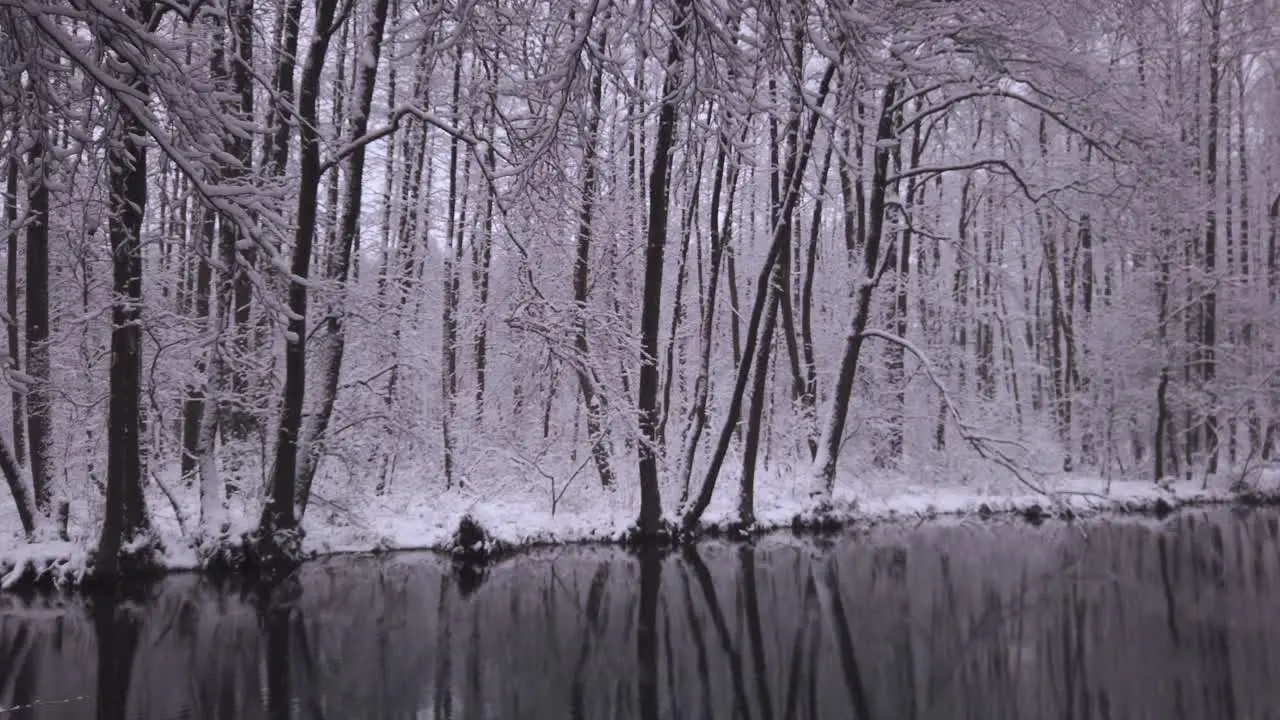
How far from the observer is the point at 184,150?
3893 mm

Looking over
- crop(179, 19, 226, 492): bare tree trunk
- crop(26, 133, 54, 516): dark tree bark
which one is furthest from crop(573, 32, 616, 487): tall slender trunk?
crop(26, 133, 54, 516): dark tree bark

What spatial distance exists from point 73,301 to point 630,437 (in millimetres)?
11366

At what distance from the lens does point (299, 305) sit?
10953mm

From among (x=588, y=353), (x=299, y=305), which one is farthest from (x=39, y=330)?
(x=588, y=353)

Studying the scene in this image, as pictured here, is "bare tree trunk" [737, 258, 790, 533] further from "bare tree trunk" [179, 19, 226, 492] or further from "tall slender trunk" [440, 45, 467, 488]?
"bare tree trunk" [179, 19, 226, 492]

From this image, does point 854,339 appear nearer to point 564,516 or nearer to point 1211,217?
point 564,516

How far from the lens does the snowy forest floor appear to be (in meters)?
11.4

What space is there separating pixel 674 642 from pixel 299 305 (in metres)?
7.16

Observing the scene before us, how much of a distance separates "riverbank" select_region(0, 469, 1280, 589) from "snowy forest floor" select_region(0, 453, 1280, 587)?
0.02 metres

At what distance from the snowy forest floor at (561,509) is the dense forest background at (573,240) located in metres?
0.39

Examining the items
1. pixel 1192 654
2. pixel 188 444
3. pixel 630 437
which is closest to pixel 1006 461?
pixel 1192 654

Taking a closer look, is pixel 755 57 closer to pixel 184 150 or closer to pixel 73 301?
pixel 184 150

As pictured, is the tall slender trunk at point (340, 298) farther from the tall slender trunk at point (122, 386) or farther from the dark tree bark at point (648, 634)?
the dark tree bark at point (648, 634)

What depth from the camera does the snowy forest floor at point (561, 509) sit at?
11.4 m
